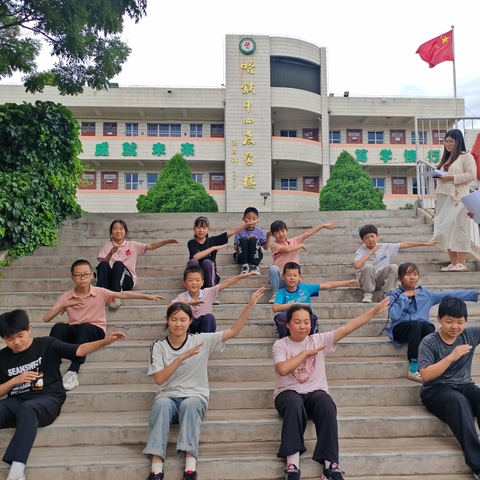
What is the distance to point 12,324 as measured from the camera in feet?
10.7

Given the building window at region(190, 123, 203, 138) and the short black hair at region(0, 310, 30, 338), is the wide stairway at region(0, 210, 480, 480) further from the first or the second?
the building window at region(190, 123, 203, 138)

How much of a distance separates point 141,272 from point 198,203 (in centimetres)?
1456

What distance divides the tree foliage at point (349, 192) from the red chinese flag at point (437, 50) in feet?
20.0

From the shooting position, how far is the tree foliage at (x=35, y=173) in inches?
245

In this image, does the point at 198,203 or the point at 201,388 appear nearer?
the point at 201,388

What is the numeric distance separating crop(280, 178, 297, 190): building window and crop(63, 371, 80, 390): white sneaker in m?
24.0

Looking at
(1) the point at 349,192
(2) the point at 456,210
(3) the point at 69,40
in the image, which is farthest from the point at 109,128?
(2) the point at 456,210

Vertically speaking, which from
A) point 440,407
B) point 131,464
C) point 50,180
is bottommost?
point 131,464

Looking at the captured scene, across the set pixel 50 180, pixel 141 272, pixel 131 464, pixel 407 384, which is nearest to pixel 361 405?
pixel 407 384

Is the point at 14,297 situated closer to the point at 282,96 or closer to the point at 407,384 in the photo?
the point at 407,384

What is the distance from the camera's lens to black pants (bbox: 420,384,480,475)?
297cm

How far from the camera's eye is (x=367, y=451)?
10.2 ft

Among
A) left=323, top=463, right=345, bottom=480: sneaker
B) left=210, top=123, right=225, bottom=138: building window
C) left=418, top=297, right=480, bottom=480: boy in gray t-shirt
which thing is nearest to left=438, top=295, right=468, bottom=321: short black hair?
left=418, top=297, right=480, bottom=480: boy in gray t-shirt

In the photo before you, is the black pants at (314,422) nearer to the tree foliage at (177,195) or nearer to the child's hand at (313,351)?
the child's hand at (313,351)
